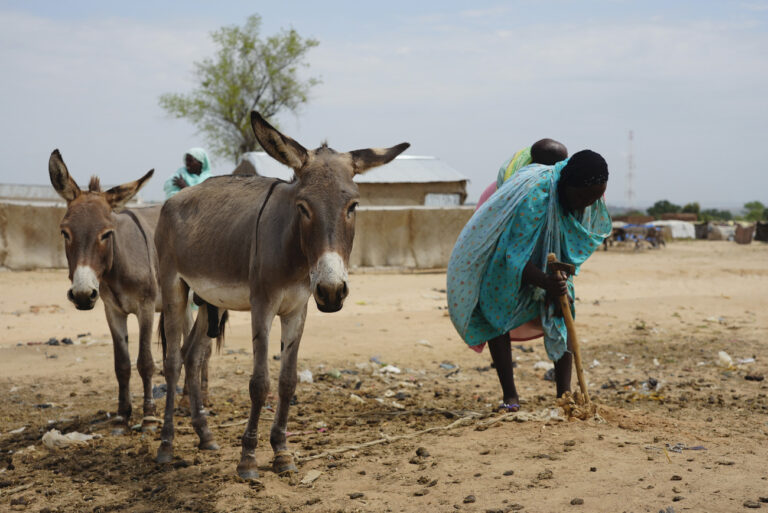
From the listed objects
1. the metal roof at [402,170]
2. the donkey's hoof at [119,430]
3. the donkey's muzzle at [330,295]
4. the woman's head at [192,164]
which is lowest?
the donkey's hoof at [119,430]

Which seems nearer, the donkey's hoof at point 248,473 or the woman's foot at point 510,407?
the donkey's hoof at point 248,473

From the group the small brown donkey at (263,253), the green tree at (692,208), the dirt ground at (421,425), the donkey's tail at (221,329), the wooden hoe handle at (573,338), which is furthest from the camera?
the green tree at (692,208)

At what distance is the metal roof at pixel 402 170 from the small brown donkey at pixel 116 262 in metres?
15.3

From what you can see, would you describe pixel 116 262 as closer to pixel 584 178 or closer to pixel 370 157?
pixel 370 157

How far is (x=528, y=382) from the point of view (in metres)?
7.11

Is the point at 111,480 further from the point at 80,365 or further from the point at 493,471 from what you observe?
the point at 80,365

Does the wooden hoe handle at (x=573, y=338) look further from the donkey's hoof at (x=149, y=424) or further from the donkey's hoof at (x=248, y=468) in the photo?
the donkey's hoof at (x=149, y=424)

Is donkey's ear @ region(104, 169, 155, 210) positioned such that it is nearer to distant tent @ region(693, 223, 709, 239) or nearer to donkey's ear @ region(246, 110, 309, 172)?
donkey's ear @ region(246, 110, 309, 172)

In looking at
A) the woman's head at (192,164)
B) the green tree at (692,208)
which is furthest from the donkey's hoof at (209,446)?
the green tree at (692,208)

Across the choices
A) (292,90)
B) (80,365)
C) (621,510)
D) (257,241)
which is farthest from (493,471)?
(292,90)

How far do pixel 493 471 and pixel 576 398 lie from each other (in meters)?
1.17

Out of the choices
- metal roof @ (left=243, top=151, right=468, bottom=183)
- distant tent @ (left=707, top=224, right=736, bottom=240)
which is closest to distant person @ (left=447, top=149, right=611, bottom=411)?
metal roof @ (left=243, top=151, right=468, bottom=183)

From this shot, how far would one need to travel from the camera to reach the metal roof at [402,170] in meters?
21.6

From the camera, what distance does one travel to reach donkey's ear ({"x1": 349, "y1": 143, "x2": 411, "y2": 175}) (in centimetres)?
425
